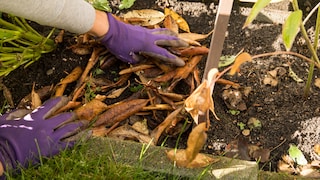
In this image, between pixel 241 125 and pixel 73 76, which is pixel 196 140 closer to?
pixel 241 125

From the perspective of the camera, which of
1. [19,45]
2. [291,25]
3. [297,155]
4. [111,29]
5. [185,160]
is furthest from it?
[19,45]

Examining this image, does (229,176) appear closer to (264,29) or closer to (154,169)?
(154,169)

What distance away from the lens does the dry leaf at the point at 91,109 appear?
1855 millimetres

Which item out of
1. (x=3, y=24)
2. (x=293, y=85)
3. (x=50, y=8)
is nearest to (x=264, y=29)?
(x=293, y=85)

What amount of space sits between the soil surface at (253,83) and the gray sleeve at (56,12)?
0.25m

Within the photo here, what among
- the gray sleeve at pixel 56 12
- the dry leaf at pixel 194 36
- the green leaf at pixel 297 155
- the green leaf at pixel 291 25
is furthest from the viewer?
the dry leaf at pixel 194 36

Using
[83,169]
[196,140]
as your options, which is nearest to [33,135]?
[83,169]

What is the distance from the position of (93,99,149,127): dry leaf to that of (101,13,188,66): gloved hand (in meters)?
0.19

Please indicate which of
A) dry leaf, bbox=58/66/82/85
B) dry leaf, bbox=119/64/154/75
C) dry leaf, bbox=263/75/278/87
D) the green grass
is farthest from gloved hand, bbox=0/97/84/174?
dry leaf, bbox=263/75/278/87

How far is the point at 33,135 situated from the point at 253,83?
2.66 feet

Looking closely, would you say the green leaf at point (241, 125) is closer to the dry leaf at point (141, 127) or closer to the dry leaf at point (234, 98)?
the dry leaf at point (234, 98)

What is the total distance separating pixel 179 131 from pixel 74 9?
1.81 feet

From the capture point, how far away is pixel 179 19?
208cm

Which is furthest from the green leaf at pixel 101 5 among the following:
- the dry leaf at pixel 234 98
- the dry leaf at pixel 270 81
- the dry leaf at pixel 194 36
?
the dry leaf at pixel 270 81
